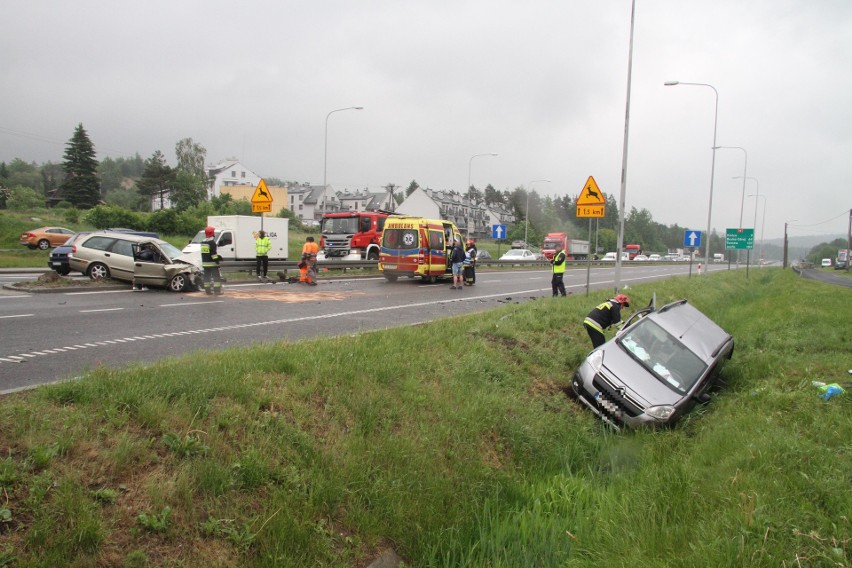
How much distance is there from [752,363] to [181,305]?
1196 cm

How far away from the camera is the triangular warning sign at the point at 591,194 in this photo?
15.2 metres

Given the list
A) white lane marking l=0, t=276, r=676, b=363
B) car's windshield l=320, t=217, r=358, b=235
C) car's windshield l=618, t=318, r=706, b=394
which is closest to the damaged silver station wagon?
car's windshield l=618, t=318, r=706, b=394

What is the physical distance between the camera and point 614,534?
4496mm

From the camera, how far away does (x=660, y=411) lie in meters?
7.40

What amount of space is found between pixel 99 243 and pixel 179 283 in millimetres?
3317

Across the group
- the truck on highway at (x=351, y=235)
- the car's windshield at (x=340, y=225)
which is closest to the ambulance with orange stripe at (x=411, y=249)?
the truck on highway at (x=351, y=235)

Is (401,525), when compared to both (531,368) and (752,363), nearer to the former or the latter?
(531,368)

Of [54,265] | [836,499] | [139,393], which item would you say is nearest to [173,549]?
[139,393]

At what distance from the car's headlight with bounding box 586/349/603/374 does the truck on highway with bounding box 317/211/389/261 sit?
82.5 feet

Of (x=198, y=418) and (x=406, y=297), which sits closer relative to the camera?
(x=198, y=418)

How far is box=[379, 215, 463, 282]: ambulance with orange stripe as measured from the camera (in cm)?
2242

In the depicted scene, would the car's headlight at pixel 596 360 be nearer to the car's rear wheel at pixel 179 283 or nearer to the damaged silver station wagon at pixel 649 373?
the damaged silver station wagon at pixel 649 373

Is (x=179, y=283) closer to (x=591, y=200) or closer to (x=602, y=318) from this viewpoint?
(x=591, y=200)

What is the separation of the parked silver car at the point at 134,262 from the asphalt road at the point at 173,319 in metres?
0.57
